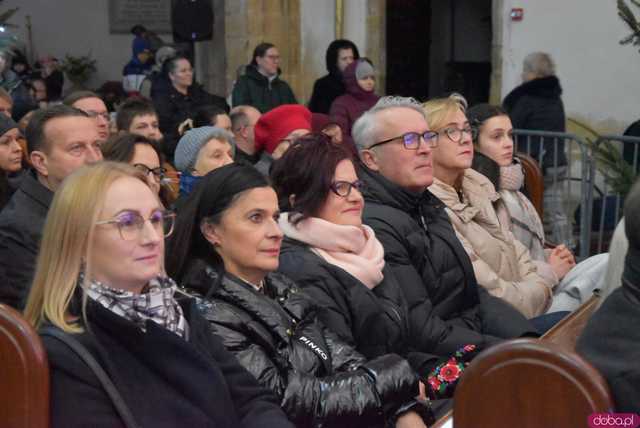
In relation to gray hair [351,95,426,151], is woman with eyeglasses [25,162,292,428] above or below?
below

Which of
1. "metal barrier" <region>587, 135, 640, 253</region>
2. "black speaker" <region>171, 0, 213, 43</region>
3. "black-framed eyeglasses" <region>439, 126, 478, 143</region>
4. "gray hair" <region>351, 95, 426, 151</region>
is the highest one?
"black speaker" <region>171, 0, 213, 43</region>

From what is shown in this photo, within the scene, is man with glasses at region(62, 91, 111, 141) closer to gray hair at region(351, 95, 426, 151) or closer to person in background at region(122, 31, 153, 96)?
gray hair at region(351, 95, 426, 151)

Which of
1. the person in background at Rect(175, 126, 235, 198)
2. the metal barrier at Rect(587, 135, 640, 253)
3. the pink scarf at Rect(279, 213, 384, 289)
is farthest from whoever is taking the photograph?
the metal barrier at Rect(587, 135, 640, 253)

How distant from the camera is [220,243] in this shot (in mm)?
2775

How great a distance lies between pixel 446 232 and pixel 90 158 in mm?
1442

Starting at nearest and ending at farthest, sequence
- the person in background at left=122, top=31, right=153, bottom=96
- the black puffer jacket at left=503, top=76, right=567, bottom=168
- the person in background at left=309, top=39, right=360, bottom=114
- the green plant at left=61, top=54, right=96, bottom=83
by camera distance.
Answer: the black puffer jacket at left=503, top=76, right=567, bottom=168
the person in background at left=309, top=39, right=360, bottom=114
the person in background at left=122, top=31, right=153, bottom=96
the green plant at left=61, top=54, right=96, bottom=83

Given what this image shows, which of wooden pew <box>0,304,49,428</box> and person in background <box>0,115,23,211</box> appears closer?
wooden pew <box>0,304,49,428</box>

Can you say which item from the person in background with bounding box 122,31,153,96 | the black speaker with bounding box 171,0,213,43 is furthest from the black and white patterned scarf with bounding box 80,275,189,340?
the person in background with bounding box 122,31,153,96

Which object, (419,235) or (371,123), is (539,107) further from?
(419,235)

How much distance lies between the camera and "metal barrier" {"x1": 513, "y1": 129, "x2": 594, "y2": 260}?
6.45m

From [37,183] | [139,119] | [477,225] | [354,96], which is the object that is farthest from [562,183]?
[37,183]

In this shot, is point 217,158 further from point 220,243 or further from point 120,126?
point 220,243

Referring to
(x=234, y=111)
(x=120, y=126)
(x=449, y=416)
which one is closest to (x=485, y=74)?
(x=234, y=111)

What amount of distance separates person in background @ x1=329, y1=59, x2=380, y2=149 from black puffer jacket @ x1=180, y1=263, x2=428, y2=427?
16.0 ft
